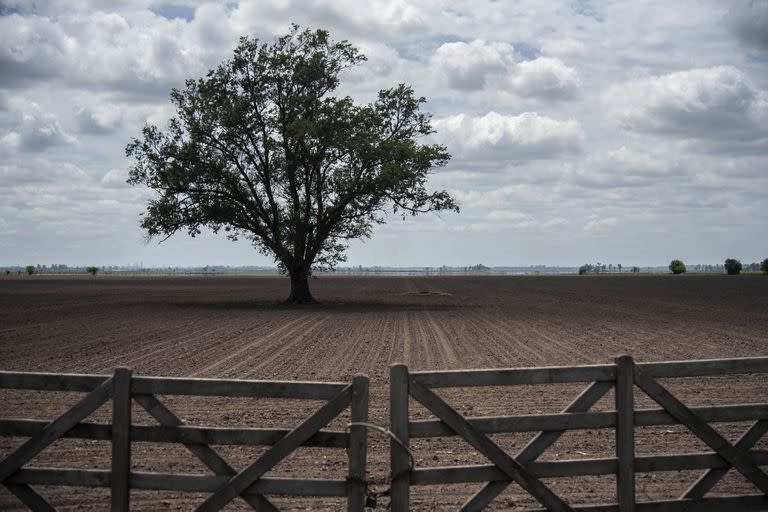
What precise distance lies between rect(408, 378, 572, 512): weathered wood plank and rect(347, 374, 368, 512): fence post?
1.22 ft

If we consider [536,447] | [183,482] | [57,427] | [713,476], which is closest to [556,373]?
[536,447]

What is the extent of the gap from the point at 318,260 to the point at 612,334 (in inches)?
1035

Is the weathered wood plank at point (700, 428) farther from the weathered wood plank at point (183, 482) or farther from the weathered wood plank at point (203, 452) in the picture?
the weathered wood plank at point (203, 452)

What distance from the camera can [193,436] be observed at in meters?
5.80

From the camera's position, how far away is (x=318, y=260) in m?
49.9

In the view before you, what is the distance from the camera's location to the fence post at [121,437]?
19.0 feet

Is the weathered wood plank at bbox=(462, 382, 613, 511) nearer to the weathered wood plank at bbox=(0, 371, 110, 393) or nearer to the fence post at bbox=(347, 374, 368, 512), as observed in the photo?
the fence post at bbox=(347, 374, 368, 512)

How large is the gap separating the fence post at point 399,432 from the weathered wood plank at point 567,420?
0.11 m

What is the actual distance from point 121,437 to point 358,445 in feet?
6.02

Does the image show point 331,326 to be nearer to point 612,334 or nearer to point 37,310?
point 612,334

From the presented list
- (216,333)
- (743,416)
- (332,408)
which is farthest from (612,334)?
(332,408)

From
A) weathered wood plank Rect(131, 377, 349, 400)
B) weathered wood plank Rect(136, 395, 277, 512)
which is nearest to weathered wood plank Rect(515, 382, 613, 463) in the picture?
weathered wood plank Rect(131, 377, 349, 400)

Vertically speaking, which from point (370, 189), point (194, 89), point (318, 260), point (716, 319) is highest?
point (194, 89)

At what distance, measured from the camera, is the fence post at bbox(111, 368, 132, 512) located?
580 centimetres
